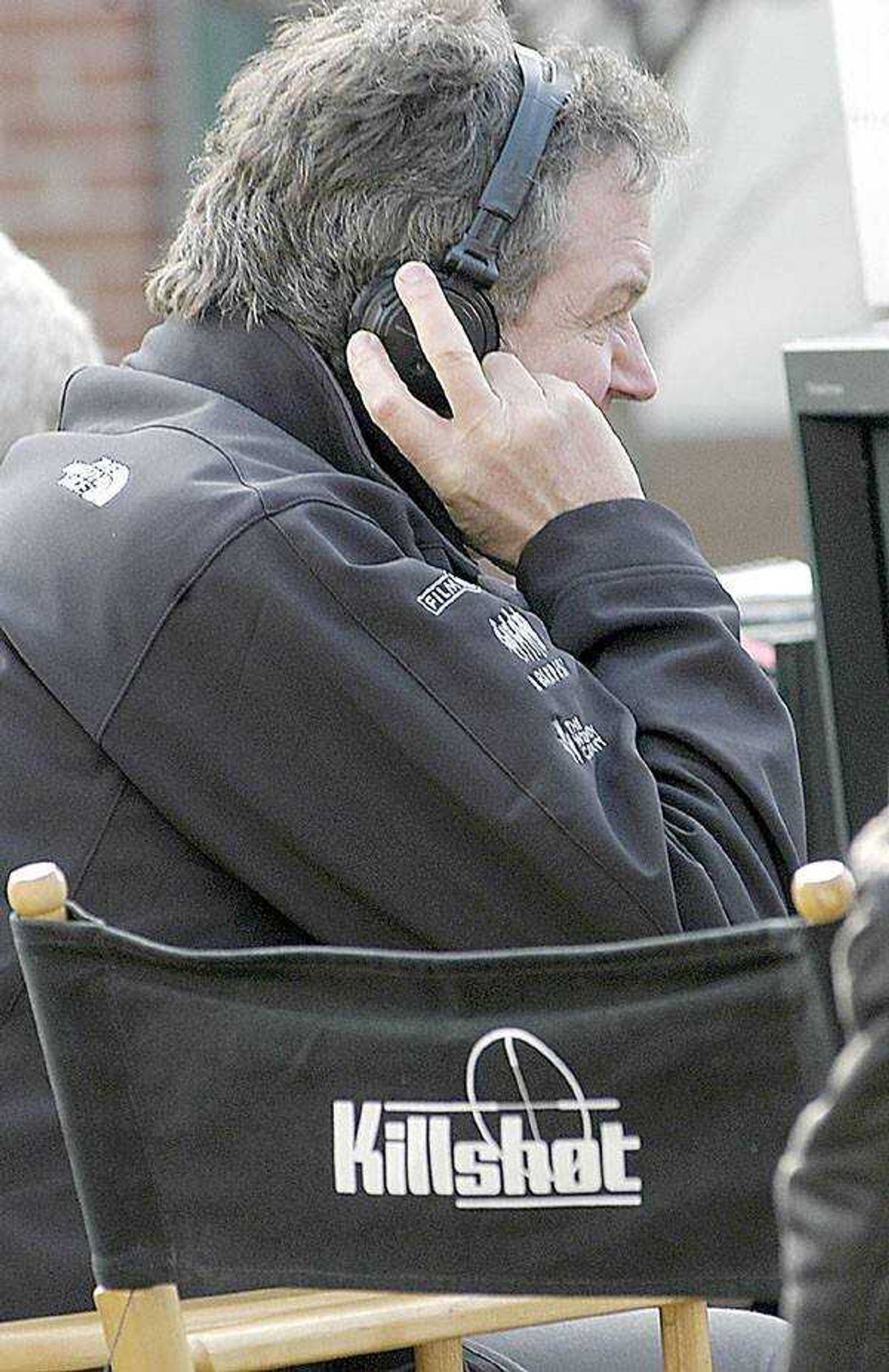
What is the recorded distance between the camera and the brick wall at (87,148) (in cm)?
617

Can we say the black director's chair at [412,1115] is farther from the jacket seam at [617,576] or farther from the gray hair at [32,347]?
the gray hair at [32,347]

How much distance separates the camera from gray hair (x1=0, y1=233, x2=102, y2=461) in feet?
10.9

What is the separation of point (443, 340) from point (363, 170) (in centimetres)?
16

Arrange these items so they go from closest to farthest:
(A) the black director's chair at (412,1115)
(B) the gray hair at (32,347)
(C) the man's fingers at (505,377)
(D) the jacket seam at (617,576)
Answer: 1. (A) the black director's chair at (412,1115)
2. (D) the jacket seam at (617,576)
3. (C) the man's fingers at (505,377)
4. (B) the gray hair at (32,347)

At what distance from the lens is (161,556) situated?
6.02 ft

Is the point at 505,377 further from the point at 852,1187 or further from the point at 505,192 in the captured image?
the point at 852,1187

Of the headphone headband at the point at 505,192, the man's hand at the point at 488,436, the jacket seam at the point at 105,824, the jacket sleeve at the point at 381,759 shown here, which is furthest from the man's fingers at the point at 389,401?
the jacket seam at the point at 105,824

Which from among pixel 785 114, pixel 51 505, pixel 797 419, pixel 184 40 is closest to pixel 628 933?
pixel 51 505

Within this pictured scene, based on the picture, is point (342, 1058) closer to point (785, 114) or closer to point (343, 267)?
point (343, 267)

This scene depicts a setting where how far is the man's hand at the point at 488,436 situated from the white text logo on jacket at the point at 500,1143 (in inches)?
30.2

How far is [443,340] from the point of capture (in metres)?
2.11

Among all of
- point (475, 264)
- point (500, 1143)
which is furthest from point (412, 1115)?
point (475, 264)

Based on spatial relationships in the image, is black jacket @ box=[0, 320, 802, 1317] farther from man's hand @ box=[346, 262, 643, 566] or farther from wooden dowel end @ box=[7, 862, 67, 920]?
wooden dowel end @ box=[7, 862, 67, 920]

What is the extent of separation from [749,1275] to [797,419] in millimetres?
1207
